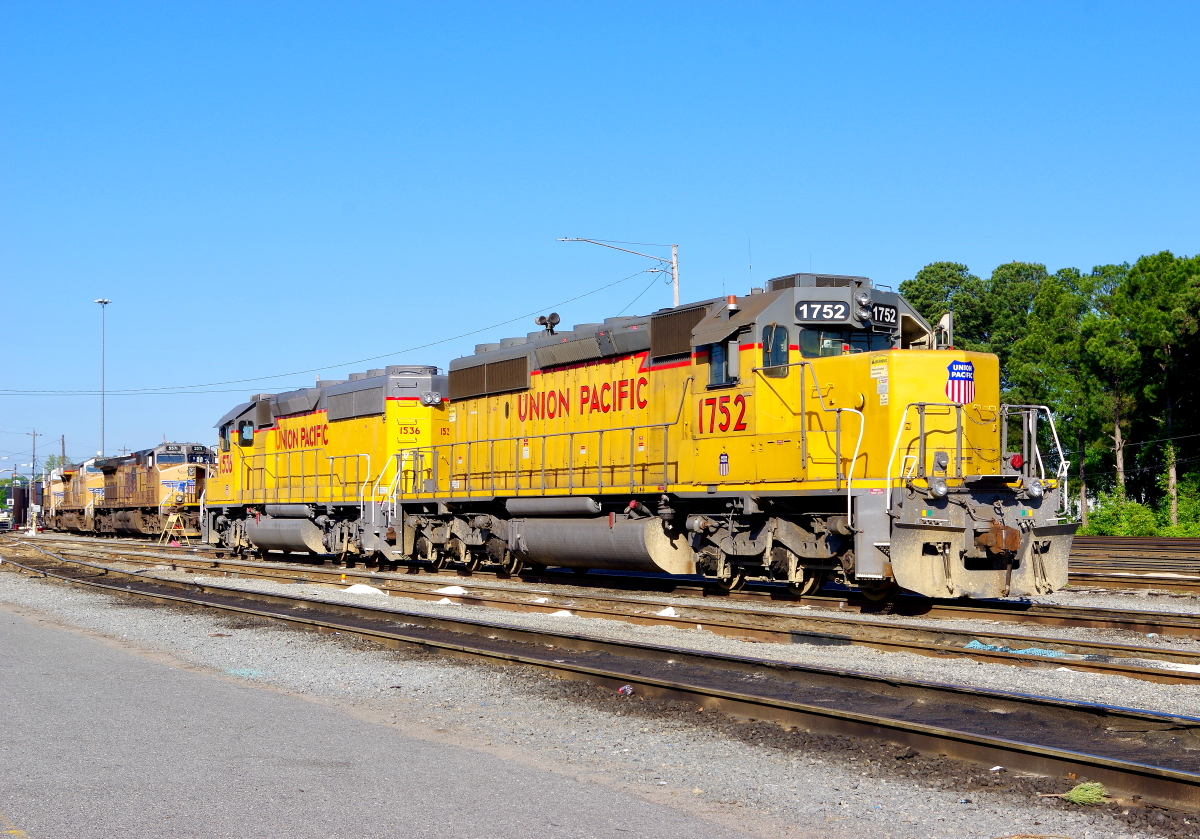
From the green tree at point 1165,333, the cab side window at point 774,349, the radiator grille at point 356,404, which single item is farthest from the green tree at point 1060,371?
the cab side window at point 774,349

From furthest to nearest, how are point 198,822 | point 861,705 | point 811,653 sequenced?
point 811,653, point 861,705, point 198,822

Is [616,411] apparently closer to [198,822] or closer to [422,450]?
[422,450]

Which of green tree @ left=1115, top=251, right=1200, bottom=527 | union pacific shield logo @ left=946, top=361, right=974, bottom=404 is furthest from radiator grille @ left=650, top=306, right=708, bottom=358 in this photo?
green tree @ left=1115, top=251, right=1200, bottom=527

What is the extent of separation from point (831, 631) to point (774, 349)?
3.69 m

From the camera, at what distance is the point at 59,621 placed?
14.4m

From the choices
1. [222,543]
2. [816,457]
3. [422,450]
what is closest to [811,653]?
[816,457]

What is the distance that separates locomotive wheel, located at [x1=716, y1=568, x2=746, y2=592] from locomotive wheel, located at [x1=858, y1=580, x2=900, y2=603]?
86.7 inches

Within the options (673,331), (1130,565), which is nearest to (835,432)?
(673,331)

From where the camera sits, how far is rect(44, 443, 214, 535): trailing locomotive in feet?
126

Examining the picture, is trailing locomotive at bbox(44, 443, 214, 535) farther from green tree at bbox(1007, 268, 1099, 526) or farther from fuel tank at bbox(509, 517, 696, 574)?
green tree at bbox(1007, 268, 1099, 526)

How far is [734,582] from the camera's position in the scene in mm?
15109

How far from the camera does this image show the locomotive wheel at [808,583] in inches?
545

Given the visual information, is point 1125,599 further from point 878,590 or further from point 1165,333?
point 1165,333

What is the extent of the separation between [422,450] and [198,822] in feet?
53.1
